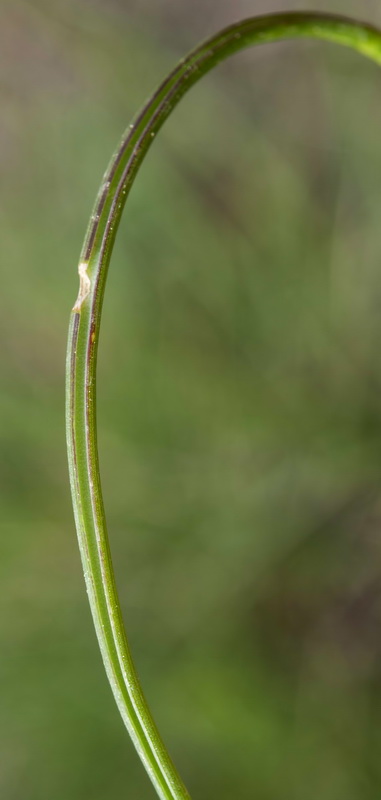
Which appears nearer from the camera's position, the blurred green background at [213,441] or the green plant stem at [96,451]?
the green plant stem at [96,451]

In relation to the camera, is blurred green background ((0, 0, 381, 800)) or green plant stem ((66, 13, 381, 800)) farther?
blurred green background ((0, 0, 381, 800))

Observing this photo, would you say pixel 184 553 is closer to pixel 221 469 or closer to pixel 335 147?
pixel 221 469

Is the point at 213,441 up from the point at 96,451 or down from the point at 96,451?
down

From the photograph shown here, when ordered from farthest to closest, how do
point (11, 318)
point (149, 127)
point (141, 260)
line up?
point (11, 318) → point (141, 260) → point (149, 127)

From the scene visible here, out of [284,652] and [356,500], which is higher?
[356,500]

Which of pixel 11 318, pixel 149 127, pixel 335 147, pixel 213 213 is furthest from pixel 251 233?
pixel 149 127

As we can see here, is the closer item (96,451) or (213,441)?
(96,451)

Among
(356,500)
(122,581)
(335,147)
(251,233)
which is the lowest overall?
(122,581)

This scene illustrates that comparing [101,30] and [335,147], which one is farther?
[101,30]
